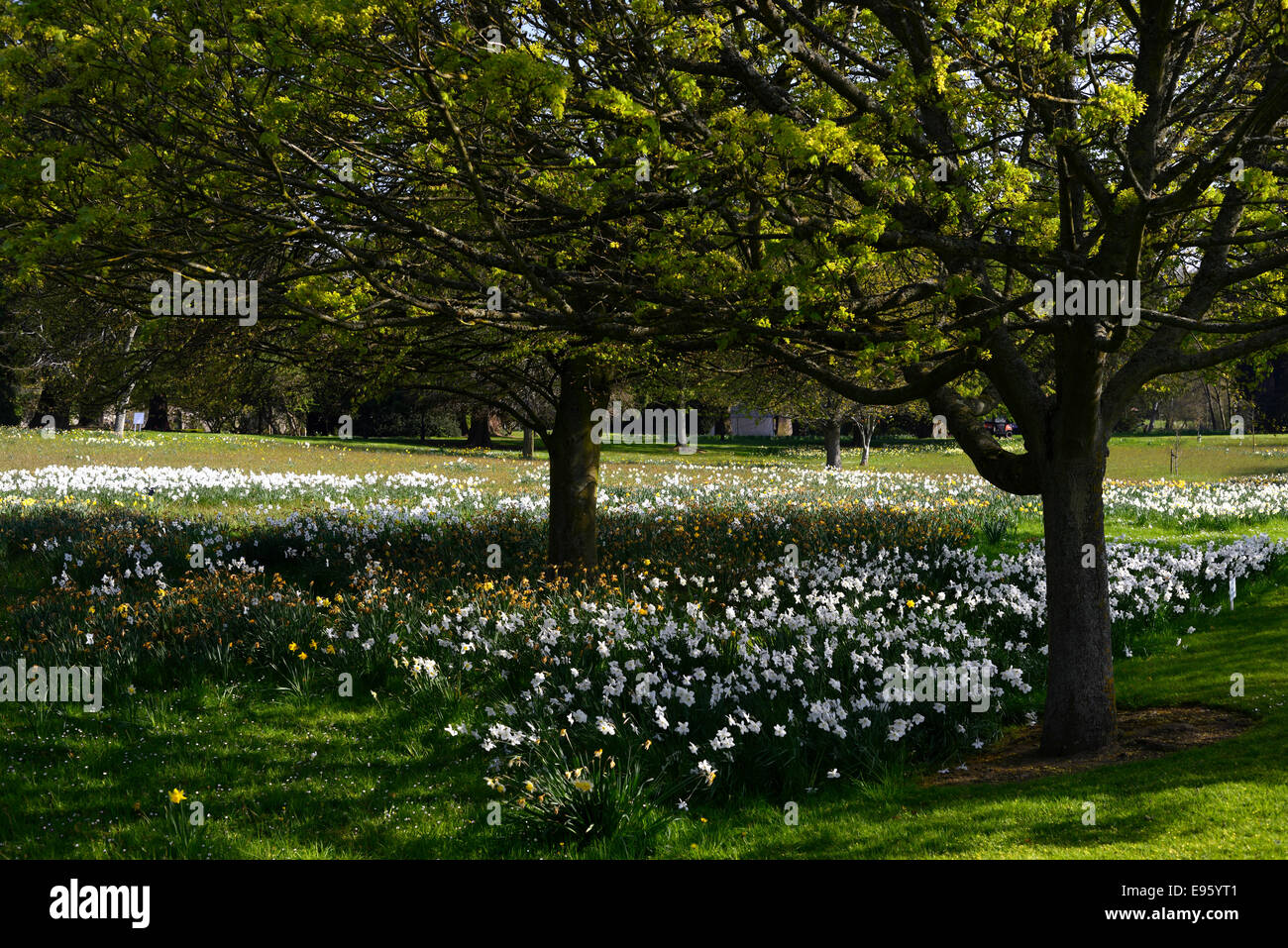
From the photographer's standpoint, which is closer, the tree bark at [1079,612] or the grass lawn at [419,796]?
the grass lawn at [419,796]

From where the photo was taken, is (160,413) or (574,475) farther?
(160,413)

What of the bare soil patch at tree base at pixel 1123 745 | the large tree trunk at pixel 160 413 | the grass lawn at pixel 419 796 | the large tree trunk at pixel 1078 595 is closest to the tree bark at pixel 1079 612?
the large tree trunk at pixel 1078 595

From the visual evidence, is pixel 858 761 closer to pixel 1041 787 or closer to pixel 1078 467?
pixel 1041 787

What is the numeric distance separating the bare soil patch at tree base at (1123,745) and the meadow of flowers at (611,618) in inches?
10.6

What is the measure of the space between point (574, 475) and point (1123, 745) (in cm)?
561

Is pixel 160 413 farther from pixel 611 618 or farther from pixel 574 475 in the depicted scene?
pixel 611 618

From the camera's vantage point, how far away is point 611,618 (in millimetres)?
7867

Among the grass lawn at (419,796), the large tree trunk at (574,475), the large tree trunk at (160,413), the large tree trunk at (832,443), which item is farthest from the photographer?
the large tree trunk at (160,413)

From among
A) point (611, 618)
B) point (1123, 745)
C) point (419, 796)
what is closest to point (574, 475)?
point (611, 618)

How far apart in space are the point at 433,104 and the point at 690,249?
2.19m

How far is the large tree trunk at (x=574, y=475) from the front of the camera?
9.74 metres

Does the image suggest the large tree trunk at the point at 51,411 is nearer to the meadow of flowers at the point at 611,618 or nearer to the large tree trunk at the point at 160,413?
the large tree trunk at the point at 160,413

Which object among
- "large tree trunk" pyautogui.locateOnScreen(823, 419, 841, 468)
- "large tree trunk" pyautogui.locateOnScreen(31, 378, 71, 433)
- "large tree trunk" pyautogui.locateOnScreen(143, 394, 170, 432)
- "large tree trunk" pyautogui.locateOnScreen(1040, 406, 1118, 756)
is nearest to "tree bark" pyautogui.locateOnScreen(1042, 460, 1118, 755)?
"large tree trunk" pyautogui.locateOnScreen(1040, 406, 1118, 756)
